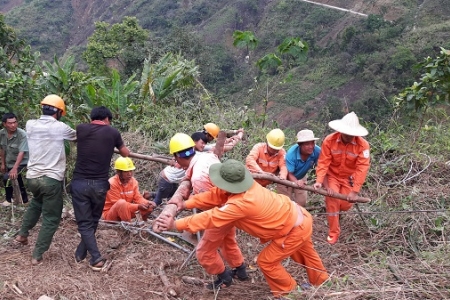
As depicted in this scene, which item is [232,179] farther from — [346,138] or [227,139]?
[227,139]

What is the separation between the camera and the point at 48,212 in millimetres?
4043

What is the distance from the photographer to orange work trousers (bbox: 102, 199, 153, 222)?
4797 mm

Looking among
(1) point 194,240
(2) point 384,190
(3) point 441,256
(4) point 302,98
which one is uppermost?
(3) point 441,256

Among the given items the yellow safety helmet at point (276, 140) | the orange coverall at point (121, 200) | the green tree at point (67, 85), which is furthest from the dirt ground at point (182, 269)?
the green tree at point (67, 85)

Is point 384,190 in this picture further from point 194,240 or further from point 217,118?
point 217,118

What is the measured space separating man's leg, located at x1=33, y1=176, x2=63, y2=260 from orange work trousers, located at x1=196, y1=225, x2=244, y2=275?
143 cm

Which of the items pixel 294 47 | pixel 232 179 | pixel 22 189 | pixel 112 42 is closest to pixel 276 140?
pixel 232 179

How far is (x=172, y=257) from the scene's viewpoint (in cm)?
439

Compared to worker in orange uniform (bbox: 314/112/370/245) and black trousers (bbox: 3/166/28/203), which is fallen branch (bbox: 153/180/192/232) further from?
black trousers (bbox: 3/166/28/203)

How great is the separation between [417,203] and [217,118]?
12.6 feet

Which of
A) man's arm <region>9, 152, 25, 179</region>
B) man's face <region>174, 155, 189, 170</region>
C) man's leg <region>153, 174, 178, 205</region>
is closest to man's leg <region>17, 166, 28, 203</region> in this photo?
man's arm <region>9, 152, 25, 179</region>

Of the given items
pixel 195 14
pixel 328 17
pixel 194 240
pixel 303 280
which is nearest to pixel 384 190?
pixel 303 280

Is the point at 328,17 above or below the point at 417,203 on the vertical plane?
below

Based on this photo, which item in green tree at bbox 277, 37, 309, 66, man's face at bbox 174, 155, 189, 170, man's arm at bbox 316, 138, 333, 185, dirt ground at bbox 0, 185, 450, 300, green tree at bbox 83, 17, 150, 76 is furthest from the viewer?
green tree at bbox 83, 17, 150, 76
